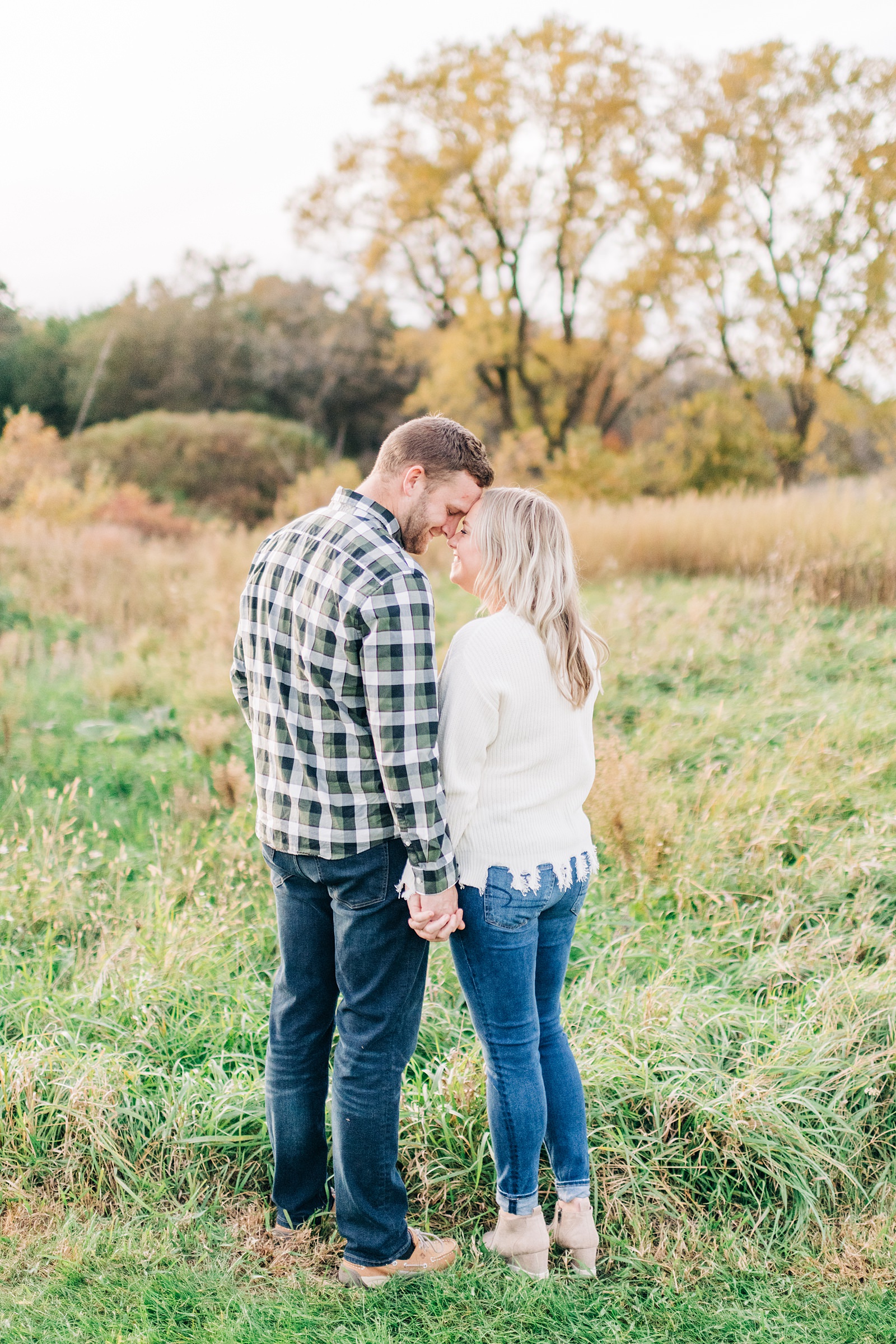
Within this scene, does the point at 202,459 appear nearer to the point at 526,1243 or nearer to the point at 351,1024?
the point at 351,1024

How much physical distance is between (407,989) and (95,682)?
199 inches

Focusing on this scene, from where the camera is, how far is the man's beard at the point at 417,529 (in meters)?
2.17

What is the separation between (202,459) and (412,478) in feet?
73.8

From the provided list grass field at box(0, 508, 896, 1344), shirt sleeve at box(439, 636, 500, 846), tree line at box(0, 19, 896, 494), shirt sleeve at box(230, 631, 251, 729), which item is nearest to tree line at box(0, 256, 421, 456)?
tree line at box(0, 19, 896, 494)

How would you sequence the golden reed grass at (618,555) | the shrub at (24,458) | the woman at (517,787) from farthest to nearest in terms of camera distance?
1. the shrub at (24,458)
2. the golden reed grass at (618,555)
3. the woman at (517,787)

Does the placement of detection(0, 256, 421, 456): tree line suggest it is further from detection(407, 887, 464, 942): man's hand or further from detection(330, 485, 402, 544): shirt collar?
detection(407, 887, 464, 942): man's hand

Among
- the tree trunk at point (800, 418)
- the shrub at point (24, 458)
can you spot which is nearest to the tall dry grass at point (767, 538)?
the tree trunk at point (800, 418)

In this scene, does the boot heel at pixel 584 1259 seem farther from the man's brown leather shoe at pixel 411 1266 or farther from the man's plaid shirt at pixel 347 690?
the man's plaid shirt at pixel 347 690

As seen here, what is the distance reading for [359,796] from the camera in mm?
2061

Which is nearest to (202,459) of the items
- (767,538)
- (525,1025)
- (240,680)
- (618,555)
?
(618,555)

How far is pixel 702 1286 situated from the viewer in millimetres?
2264

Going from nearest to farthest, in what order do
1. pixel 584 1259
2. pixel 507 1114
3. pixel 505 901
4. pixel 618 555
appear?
pixel 505 901, pixel 507 1114, pixel 584 1259, pixel 618 555

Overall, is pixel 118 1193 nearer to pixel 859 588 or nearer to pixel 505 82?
Result: pixel 859 588

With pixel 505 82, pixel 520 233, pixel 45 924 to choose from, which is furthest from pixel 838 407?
pixel 45 924
